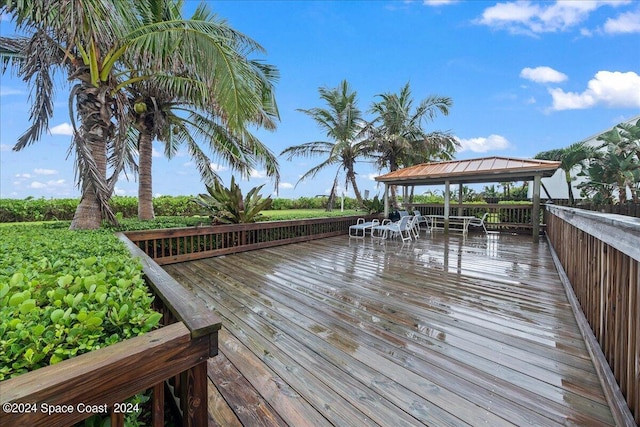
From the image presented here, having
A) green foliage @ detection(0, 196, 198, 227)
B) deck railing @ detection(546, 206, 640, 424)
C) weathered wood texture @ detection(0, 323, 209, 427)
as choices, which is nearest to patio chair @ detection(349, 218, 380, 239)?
green foliage @ detection(0, 196, 198, 227)

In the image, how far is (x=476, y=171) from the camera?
30.7 ft

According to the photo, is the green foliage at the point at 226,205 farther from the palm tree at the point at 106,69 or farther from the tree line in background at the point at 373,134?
the tree line in background at the point at 373,134

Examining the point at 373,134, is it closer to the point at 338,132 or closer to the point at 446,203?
the point at 338,132

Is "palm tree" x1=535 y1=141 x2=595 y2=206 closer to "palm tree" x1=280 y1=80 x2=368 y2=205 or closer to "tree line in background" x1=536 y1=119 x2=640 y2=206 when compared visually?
"tree line in background" x1=536 y1=119 x2=640 y2=206

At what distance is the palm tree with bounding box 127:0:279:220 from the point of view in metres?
5.13

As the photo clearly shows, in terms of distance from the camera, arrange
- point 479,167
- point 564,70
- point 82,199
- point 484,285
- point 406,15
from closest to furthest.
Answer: point 484,285, point 82,199, point 479,167, point 406,15, point 564,70

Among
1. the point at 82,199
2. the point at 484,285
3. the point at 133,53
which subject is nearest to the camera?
the point at 484,285

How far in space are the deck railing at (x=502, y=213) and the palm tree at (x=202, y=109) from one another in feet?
25.1

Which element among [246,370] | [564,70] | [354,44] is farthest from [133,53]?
[564,70]

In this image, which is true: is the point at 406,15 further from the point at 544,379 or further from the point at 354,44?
the point at 544,379

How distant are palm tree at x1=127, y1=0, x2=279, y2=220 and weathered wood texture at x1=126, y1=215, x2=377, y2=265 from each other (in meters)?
1.90

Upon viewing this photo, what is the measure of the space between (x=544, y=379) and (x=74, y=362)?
8.76 feet

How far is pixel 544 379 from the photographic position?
2.01 m

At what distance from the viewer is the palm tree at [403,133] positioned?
1299 cm
